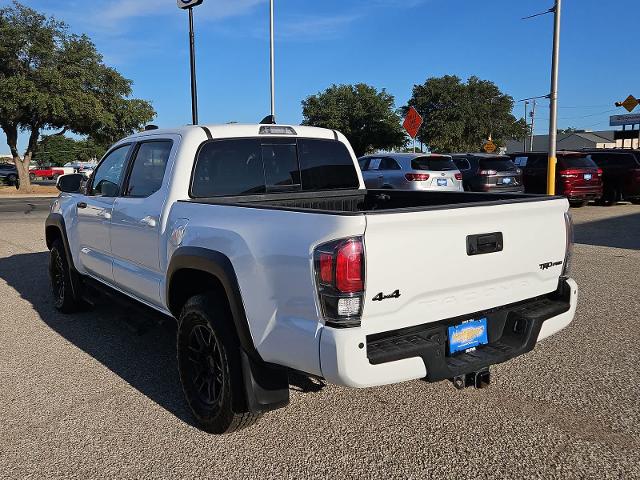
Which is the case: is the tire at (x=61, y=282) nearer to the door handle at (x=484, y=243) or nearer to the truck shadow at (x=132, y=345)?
the truck shadow at (x=132, y=345)

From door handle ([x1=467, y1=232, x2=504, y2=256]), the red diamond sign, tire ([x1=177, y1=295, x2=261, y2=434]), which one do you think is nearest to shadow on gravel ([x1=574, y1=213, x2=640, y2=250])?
the red diamond sign

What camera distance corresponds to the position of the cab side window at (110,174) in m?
4.91

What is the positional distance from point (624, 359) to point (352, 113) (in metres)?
45.5

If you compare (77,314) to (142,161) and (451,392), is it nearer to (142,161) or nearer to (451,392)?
(142,161)

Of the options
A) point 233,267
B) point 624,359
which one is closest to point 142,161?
point 233,267

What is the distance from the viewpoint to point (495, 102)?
5516cm

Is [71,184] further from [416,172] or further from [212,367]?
[416,172]

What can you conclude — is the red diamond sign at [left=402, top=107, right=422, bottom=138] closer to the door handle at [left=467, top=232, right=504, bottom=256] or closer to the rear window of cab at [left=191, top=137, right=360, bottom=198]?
the rear window of cab at [left=191, top=137, right=360, bottom=198]

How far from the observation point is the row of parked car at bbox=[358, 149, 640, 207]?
1430 cm

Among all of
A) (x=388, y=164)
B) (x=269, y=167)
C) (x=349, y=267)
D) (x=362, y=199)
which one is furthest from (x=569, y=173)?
A: (x=349, y=267)

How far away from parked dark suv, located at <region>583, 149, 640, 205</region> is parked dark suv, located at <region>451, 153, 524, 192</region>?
179 inches

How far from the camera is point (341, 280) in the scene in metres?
2.65

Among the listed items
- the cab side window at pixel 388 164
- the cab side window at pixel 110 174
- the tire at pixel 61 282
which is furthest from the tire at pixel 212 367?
the cab side window at pixel 388 164

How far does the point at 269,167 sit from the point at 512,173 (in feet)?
43.8
